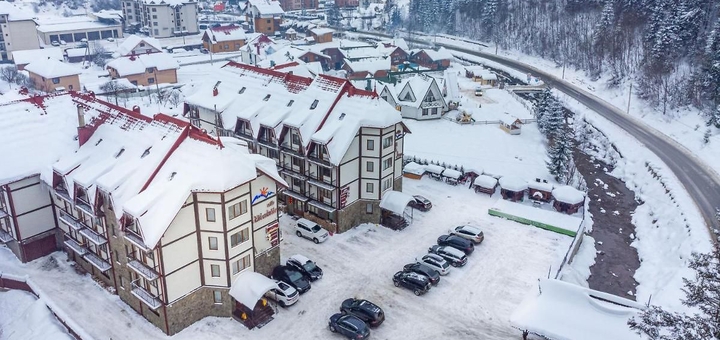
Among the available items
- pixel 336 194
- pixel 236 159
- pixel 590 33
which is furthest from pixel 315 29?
pixel 236 159

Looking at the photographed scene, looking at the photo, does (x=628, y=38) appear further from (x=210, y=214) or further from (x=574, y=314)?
(x=210, y=214)

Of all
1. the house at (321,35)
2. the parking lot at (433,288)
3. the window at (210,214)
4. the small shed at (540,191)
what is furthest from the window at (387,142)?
the house at (321,35)

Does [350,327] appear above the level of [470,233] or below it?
below

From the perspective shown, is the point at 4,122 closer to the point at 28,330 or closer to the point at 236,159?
the point at 28,330

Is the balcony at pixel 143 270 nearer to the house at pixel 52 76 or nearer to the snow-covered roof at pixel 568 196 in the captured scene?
the snow-covered roof at pixel 568 196

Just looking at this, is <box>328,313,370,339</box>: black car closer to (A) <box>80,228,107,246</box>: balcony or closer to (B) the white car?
(B) the white car

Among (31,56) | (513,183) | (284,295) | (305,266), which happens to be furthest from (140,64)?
(284,295)

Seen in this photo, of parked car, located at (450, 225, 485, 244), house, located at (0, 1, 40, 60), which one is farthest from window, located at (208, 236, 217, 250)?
house, located at (0, 1, 40, 60)
